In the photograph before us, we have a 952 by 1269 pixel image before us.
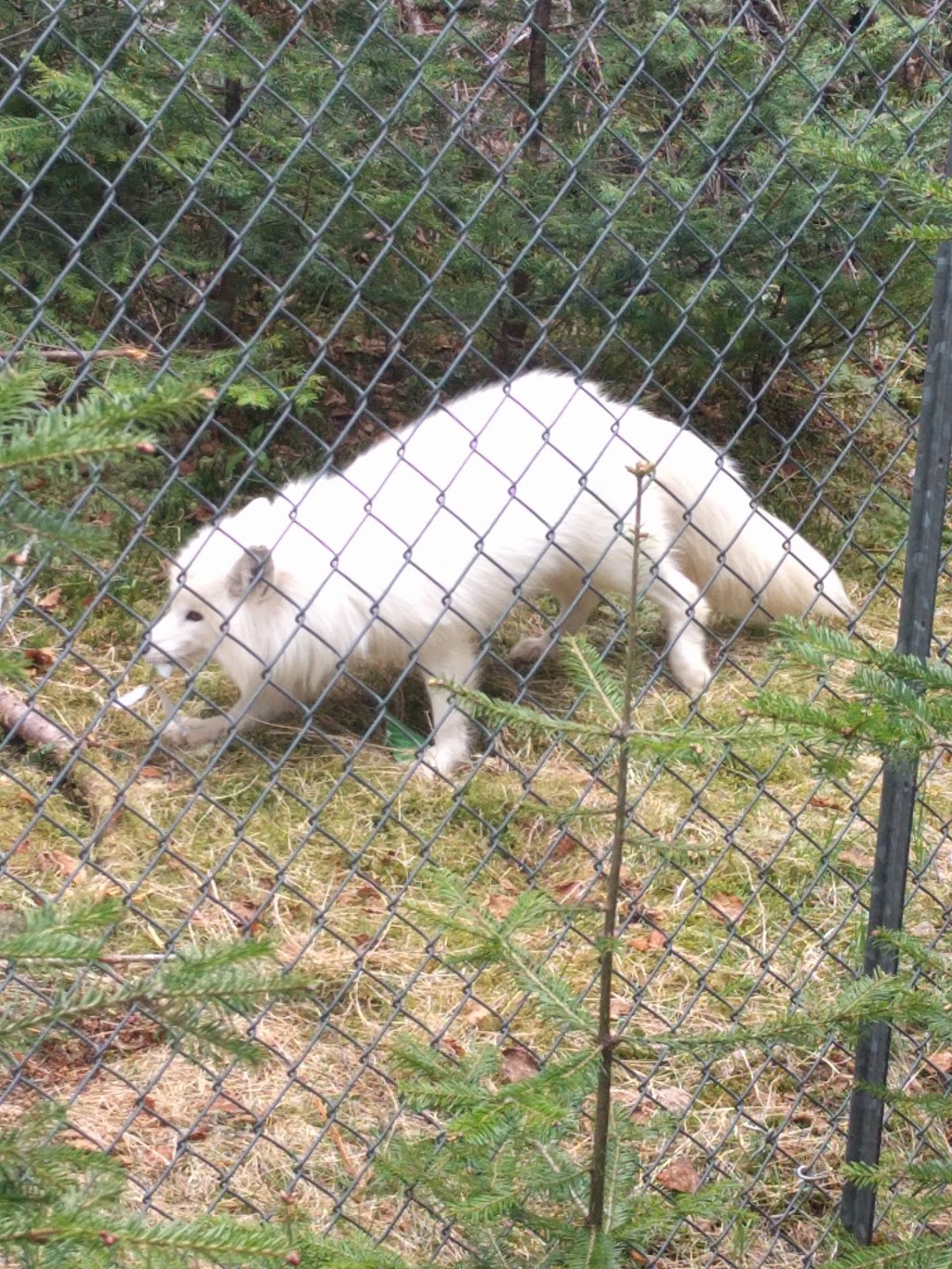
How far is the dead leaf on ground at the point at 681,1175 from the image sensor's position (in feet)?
10.4

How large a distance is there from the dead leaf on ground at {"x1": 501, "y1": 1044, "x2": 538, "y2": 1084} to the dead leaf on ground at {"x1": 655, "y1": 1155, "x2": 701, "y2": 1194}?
0.42 metres

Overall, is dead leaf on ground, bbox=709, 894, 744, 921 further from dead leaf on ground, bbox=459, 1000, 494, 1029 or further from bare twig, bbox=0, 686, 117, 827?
bare twig, bbox=0, 686, 117, 827

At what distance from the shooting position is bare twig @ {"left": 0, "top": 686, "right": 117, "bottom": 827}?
438 cm

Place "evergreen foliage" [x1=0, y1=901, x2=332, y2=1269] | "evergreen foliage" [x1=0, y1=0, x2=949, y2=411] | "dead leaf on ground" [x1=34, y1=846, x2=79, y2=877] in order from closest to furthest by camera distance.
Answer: "evergreen foliage" [x1=0, y1=901, x2=332, y2=1269], "dead leaf on ground" [x1=34, y1=846, x2=79, y2=877], "evergreen foliage" [x1=0, y1=0, x2=949, y2=411]

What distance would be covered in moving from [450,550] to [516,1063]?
1.98 m

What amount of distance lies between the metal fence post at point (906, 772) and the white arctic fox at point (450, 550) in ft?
5.79

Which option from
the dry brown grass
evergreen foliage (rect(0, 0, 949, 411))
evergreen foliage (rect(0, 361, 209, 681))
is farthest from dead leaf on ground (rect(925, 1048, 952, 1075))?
evergreen foliage (rect(0, 361, 209, 681))

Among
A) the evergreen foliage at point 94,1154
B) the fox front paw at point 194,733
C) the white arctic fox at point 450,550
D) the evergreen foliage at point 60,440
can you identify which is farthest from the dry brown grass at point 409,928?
the evergreen foliage at point 60,440

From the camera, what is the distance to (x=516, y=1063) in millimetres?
3527

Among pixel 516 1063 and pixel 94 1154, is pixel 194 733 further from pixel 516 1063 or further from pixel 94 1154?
pixel 94 1154

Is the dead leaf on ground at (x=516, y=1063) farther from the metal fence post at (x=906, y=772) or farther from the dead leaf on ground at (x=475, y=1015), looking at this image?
the metal fence post at (x=906, y=772)

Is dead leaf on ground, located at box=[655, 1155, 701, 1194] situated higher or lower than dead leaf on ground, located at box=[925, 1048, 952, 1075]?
lower

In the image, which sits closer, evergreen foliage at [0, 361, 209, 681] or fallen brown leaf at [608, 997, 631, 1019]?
evergreen foliage at [0, 361, 209, 681]

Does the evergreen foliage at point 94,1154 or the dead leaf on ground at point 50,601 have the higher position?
the dead leaf on ground at point 50,601
